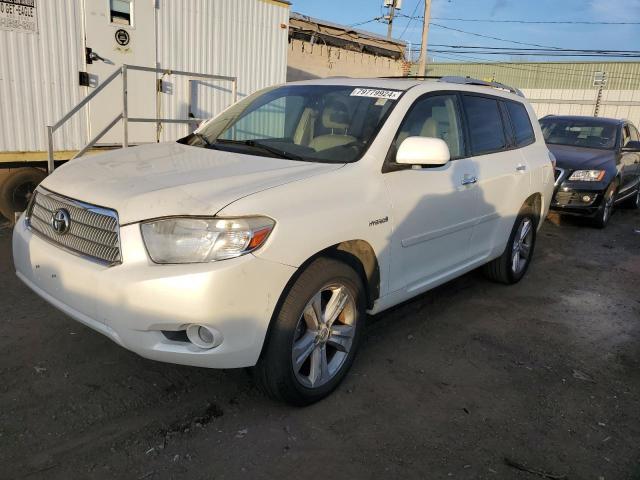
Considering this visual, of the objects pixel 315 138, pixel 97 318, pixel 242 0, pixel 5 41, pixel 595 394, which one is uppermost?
pixel 242 0

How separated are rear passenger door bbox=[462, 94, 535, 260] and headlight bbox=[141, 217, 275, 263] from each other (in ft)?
7.70

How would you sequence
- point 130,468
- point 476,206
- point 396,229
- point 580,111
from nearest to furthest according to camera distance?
point 130,468 < point 396,229 < point 476,206 < point 580,111

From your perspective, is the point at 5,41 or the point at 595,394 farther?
the point at 5,41

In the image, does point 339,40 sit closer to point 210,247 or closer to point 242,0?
point 242,0

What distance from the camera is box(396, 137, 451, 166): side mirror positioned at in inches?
126

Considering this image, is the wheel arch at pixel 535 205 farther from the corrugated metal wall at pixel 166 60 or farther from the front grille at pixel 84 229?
the corrugated metal wall at pixel 166 60

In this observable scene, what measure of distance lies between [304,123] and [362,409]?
1934 mm

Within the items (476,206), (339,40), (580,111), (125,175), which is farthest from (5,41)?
(580,111)

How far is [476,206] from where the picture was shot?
4152 millimetres

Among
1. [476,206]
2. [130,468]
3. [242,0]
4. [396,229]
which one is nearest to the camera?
[130,468]

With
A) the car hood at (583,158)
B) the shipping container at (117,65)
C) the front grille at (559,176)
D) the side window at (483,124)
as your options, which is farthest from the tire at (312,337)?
the car hood at (583,158)

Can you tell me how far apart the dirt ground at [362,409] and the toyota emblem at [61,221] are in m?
0.93

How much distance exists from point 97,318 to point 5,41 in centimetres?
509

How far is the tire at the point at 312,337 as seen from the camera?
268cm
